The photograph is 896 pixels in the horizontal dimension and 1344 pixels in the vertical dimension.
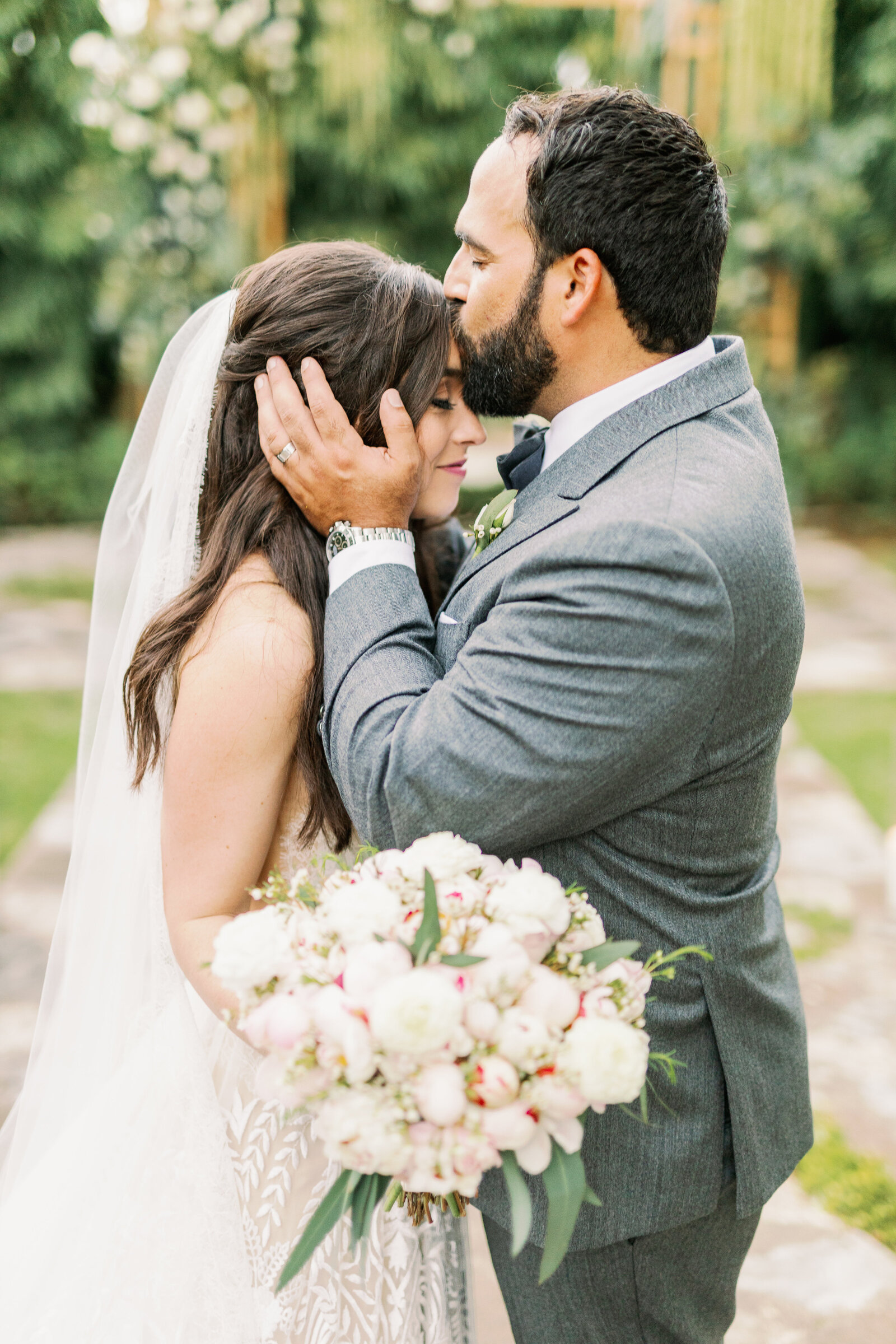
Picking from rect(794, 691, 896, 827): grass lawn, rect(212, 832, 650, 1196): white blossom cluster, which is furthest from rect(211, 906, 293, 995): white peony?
rect(794, 691, 896, 827): grass lawn

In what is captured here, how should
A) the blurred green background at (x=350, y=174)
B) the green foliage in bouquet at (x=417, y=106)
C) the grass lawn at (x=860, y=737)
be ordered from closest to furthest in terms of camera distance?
the grass lawn at (x=860, y=737), the blurred green background at (x=350, y=174), the green foliage in bouquet at (x=417, y=106)

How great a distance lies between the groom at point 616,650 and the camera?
142cm

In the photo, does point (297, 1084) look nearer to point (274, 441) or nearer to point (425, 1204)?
point (425, 1204)

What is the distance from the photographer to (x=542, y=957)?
1.27m

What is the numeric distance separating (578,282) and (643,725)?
749mm

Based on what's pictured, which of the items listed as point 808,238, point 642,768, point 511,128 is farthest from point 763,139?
point 642,768

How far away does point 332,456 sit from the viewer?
183cm

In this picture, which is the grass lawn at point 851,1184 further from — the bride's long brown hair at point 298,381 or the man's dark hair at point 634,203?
the man's dark hair at point 634,203

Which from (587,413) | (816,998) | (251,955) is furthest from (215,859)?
(816,998)

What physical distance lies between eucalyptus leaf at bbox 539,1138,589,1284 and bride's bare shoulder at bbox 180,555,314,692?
844 millimetres

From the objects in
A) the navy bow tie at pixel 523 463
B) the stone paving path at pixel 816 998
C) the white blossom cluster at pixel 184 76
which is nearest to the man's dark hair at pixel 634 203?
the navy bow tie at pixel 523 463

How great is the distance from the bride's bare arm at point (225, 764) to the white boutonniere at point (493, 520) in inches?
12.7

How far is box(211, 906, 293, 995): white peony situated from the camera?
120 cm

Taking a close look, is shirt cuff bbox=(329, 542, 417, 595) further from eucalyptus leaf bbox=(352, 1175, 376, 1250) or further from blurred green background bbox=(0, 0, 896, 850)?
blurred green background bbox=(0, 0, 896, 850)
